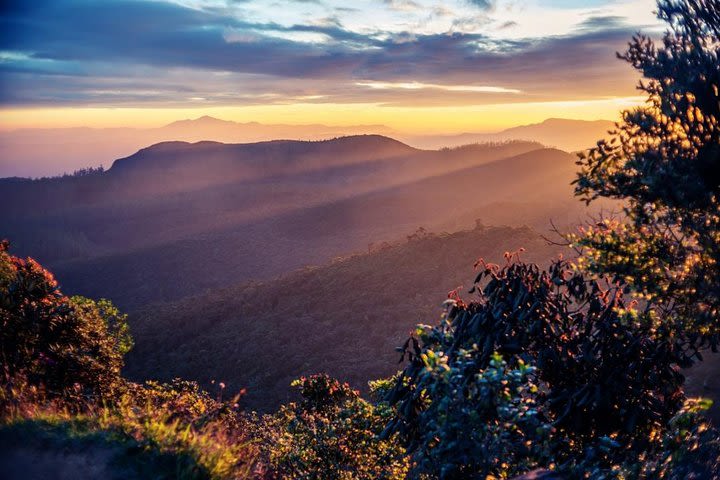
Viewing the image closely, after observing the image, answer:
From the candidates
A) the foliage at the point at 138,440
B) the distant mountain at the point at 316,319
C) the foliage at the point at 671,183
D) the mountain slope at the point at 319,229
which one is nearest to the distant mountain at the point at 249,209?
the mountain slope at the point at 319,229

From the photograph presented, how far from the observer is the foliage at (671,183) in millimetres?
9047

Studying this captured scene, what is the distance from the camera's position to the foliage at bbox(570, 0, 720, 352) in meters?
9.05

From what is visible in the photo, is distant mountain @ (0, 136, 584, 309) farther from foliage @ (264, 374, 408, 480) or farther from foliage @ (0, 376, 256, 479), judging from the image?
foliage @ (0, 376, 256, 479)

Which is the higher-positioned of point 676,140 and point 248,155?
point 248,155

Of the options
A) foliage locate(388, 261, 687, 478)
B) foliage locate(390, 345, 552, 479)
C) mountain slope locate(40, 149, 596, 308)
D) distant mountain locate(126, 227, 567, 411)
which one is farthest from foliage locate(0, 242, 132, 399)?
mountain slope locate(40, 149, 596, 308)

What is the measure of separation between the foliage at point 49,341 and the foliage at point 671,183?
42.9 feet

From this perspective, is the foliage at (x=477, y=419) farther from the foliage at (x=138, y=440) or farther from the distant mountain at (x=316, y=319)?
the distant mountain at (x=316, y=319)

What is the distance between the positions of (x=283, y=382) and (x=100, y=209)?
14503cm

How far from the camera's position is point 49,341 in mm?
15383

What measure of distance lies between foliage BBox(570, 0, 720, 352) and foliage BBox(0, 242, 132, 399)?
1308 centimetres

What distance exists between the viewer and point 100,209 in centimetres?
15962

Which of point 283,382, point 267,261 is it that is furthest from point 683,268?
point 267,261

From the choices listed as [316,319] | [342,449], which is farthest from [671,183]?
[316,319]

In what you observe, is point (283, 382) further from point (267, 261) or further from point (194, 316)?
point (267, 261)
